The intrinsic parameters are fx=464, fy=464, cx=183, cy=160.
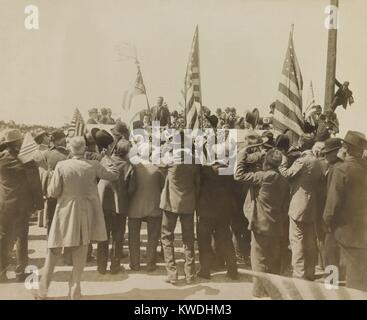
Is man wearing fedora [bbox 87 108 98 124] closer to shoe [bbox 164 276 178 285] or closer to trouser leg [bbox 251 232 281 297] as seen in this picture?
shoe [bbox 164 276 178 285]

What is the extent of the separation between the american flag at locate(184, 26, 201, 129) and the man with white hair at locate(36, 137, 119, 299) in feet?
4.82

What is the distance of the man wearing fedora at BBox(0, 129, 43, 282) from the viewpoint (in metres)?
4.91

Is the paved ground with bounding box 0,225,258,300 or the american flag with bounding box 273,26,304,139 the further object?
the american flag with bounding box 273,26,304,139

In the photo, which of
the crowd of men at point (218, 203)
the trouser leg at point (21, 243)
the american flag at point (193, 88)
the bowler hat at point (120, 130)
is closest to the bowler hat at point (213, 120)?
the american flag at point (193, 88)

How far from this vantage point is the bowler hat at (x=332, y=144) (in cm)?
519

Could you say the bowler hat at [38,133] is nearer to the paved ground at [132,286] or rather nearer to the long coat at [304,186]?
the paved ground at [132,286]

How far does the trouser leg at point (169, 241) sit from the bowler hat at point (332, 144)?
188 centimetres

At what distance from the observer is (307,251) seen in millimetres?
5203

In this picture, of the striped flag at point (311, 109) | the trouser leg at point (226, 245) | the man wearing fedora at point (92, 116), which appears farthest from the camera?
the striped flag at point (311, 109)

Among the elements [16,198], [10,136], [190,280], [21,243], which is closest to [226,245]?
[190,280]

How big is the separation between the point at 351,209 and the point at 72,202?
9.86 feet

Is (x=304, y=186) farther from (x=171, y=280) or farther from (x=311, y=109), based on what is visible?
(x=171, y=280)

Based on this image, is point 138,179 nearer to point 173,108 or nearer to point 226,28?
point 173,108

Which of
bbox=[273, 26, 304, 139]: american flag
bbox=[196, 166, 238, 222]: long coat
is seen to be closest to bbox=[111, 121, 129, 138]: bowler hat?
bbox=[196, 166, 238, 222]: long coat
